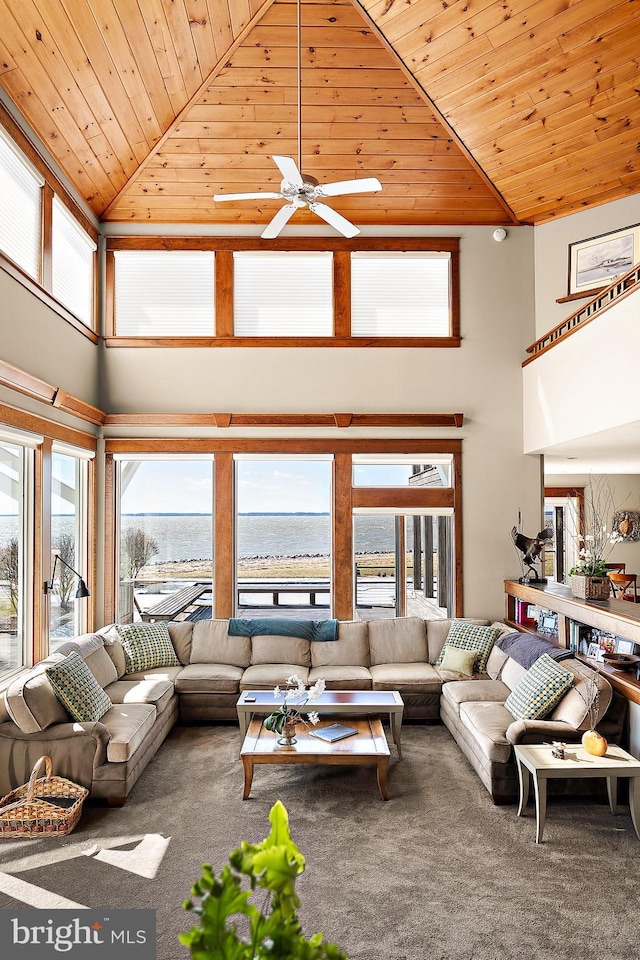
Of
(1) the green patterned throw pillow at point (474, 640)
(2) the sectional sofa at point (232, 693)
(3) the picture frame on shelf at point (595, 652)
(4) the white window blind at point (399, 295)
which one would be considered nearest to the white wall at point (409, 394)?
(4) the white window blind at point (399, 295)

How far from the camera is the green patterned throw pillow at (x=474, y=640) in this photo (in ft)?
19.7

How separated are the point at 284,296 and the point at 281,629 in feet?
11.1

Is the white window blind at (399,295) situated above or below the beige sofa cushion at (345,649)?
above

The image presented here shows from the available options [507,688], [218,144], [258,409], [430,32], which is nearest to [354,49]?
[430,32]

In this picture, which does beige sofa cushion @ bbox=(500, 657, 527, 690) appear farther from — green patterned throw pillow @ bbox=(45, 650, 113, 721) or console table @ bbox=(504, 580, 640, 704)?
green patterned throw pillow @ bbox=(45, 650, 113, 721)

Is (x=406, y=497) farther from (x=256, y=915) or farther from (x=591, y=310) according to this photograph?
(x=256, y=915)

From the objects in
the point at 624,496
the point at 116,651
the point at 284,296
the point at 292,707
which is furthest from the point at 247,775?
the point at 624,496

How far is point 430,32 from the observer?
520 cm

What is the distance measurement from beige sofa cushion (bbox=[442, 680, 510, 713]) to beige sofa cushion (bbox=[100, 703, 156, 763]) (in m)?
2.32

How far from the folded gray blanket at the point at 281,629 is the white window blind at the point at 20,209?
352 centimetres

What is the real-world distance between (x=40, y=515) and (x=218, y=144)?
3.78 m

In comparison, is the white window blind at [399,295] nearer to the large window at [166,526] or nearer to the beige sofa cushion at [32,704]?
the large window at [166,526]

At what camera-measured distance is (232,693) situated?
18.9 feet

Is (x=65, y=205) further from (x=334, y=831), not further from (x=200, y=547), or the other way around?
(x=334, y=831)
